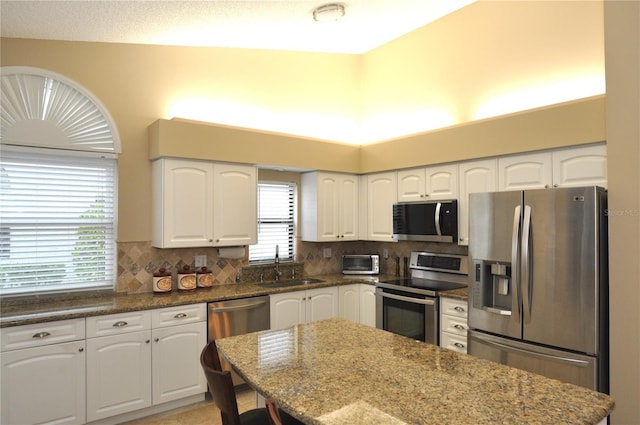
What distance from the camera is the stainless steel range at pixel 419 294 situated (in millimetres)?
3625

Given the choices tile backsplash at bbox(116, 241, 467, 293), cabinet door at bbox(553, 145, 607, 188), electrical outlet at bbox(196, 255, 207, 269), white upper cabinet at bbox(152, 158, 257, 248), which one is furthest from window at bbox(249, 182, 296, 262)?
cabinet door at bbox(553, 145, 607, 188)

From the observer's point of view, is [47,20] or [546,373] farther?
[47,20]

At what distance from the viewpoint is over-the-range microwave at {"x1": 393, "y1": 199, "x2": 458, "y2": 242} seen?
12.7ft

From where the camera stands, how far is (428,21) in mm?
4387

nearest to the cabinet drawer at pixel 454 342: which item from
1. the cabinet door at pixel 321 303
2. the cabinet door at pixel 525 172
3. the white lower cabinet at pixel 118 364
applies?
the cabinet door at pixel 321 303

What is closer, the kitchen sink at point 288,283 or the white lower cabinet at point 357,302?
the kitchen sink at point 288,283

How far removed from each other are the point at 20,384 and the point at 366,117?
14.0 ft

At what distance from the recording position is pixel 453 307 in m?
3.48

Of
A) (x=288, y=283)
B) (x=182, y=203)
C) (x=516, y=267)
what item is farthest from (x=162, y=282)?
(x=516, y=267)

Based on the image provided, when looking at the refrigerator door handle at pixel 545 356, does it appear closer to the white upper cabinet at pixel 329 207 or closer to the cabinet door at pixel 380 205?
the cabinet door at pixel 380 205

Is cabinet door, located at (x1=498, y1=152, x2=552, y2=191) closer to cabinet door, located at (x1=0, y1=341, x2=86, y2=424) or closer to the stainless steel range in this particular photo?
the stainless steel range

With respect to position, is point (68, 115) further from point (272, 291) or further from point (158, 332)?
point (272, 291)

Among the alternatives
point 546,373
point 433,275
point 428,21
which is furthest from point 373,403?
point 428,21

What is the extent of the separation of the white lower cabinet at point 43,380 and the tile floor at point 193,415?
20.2 inches
